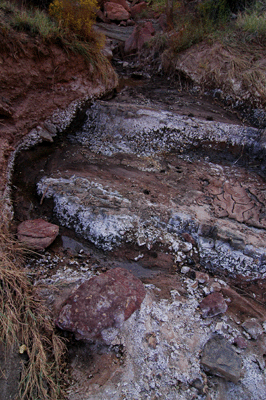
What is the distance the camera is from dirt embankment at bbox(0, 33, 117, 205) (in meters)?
3.30

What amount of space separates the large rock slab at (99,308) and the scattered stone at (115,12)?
A: 9.25 m

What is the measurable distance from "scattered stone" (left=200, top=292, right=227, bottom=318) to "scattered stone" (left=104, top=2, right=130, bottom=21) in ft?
30.7

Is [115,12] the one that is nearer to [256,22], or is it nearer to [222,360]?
[256,22]

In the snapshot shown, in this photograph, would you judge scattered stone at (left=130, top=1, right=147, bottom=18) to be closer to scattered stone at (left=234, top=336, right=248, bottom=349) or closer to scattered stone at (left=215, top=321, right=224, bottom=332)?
scattered stone at (left=215, top=321, right=224, bottom=332)

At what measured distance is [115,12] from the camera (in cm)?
820

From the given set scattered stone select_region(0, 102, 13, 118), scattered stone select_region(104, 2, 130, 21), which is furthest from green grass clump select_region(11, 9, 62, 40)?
scattered stone select_region(104, 2, 130, 21)

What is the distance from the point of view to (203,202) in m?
2.75

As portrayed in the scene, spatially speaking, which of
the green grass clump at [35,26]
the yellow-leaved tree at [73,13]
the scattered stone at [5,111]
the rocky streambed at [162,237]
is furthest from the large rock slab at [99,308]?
the yellow-leaved tree at [73,13]

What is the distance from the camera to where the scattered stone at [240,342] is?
168cm

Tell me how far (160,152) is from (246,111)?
1.87 m

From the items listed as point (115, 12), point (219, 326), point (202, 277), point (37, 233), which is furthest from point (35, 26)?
point (115, 12)

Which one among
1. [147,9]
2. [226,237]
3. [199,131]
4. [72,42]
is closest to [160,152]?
[199,131]

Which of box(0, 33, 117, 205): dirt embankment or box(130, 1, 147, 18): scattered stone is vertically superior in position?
box(130, 1, 147, 18): scattered stone

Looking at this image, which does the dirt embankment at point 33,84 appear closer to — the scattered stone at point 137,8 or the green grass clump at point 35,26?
the green grass clump at point 35,26
